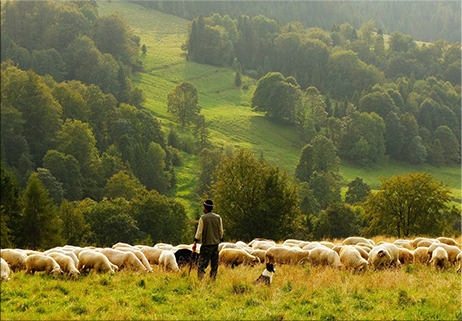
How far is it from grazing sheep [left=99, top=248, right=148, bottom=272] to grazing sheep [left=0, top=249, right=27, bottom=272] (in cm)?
282

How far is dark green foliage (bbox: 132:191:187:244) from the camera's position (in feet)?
288

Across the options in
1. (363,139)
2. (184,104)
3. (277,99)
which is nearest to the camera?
(184,104)

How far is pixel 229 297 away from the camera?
627 inches

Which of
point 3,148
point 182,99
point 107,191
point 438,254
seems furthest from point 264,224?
point 182,99

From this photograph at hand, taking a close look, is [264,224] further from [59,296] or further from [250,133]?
[250,133]

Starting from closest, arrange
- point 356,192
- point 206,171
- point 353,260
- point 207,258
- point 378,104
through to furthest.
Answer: point 207,258 → point 353,260 → point 356,192 → point 206,171 → point 378,104

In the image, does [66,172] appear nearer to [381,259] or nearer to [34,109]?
[34,109]

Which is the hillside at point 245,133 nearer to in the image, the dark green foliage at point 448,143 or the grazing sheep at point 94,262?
the dark green foliage at point 448,143

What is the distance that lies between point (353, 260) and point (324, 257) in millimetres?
1099

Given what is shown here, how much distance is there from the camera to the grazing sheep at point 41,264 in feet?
60.4

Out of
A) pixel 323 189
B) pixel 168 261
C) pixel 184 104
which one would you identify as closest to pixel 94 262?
pixel 168 261

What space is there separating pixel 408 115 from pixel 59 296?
185 metres

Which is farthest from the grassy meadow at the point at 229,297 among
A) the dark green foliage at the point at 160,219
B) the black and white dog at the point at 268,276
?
the dark green foliage at the point at 160,219

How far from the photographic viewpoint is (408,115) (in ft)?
618
